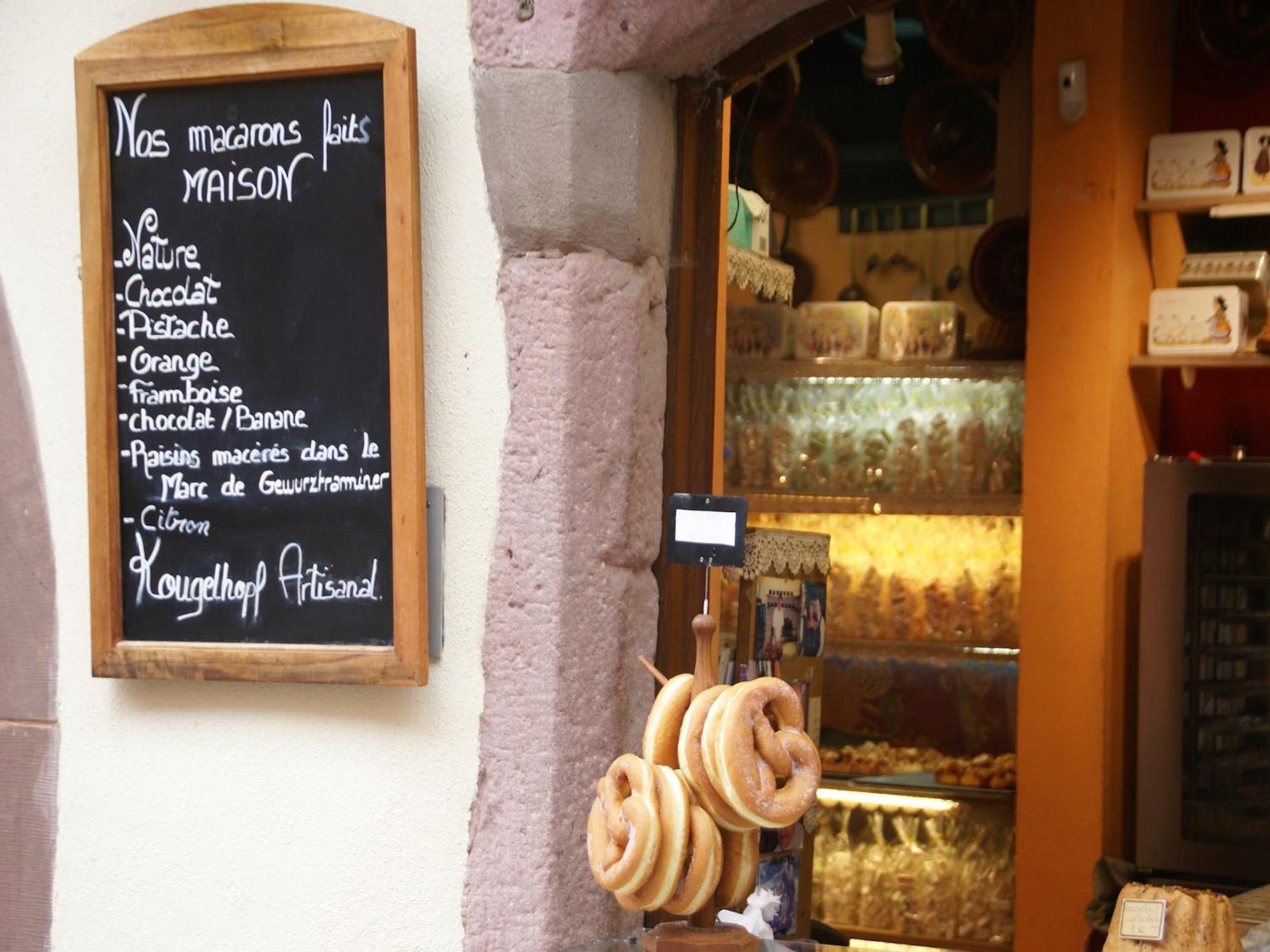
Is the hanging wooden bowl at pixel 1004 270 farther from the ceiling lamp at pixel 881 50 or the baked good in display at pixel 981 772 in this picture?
the baked good in display at pixel 981 772

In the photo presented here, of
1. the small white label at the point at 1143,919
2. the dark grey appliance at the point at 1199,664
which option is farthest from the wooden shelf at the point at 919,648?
the small white label at the point at 1143,919

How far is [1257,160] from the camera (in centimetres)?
421

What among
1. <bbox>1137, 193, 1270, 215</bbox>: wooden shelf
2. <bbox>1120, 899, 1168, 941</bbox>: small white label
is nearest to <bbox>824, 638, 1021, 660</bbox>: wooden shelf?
<bbox>1137, 193, 1270, 215</bbox>: wooden shelf

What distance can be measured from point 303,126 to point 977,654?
10.4 feet

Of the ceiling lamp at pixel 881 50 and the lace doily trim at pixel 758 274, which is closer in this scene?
the lace doily trim at pixel 758 274

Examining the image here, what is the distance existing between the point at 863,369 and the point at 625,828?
3.28 m

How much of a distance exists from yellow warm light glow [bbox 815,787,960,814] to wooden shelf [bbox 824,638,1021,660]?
1.51ft

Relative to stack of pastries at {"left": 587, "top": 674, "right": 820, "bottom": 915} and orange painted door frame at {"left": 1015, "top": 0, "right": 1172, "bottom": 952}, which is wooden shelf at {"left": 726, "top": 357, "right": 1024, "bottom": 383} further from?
stack of pastries at {"left": 587, "top": 674, "right": 820, "bottom": 915}

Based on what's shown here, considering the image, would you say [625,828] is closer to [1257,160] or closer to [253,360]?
[253,360]

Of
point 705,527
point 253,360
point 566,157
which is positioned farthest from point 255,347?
point 705,527

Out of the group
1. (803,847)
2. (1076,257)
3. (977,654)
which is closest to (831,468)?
(977,654)

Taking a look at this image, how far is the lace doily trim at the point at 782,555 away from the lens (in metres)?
3.16

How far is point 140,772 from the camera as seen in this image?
2678 mm

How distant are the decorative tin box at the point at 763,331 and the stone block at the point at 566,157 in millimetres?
2663
